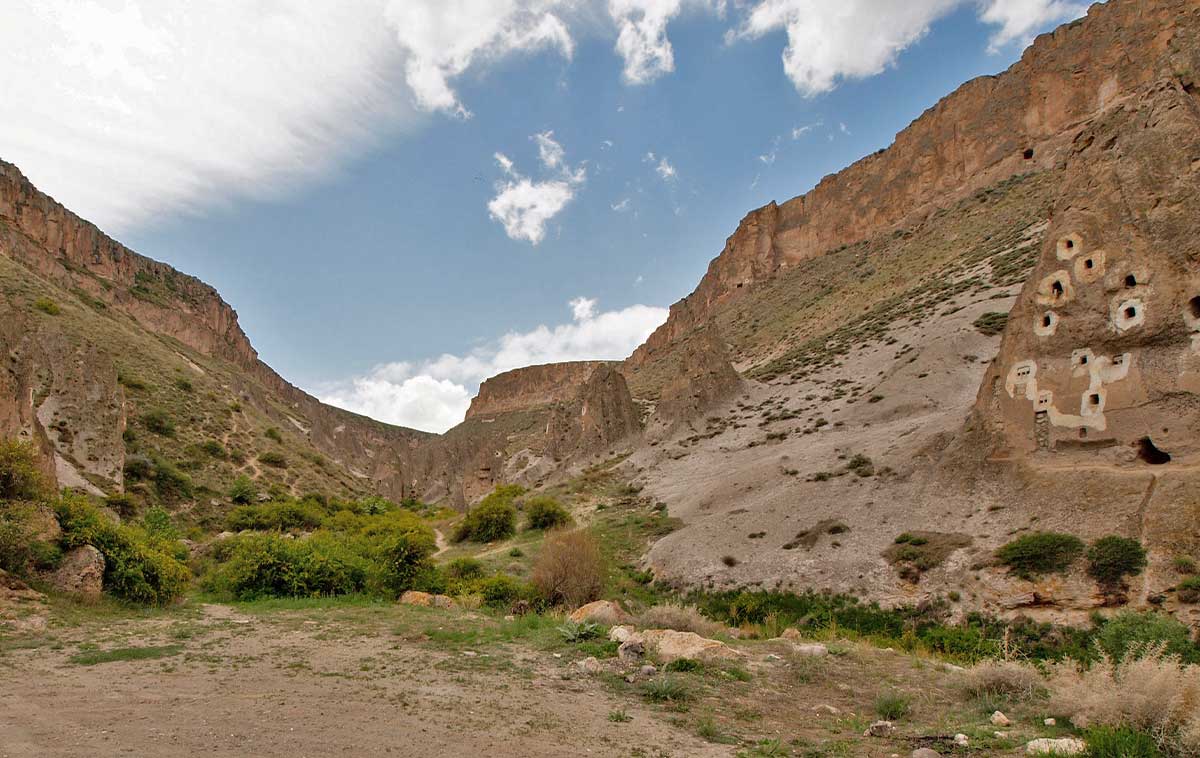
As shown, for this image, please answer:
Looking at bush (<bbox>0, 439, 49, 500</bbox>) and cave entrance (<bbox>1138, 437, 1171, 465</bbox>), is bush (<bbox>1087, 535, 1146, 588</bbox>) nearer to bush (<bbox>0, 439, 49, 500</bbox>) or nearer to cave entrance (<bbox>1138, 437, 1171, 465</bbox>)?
→ cave entrance (<bbox>1138, 437, 1171, 465</bbox>)

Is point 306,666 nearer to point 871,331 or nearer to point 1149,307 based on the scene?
point 1149,307

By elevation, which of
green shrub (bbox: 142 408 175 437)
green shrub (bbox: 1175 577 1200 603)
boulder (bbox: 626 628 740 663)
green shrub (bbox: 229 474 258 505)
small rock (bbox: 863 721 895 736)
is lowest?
small rock (bbox: 863 721 895 736)

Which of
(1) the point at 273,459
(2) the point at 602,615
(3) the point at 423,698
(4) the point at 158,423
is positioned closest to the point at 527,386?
(1) the point at 273,459

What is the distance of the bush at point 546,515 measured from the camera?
32.5 meters

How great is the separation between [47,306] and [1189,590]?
209 ft

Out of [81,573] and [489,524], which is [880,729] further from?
[489,524]

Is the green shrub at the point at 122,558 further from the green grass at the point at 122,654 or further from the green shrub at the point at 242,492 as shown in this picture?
the green shrub at the point at 242,492

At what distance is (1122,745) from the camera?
191 inches

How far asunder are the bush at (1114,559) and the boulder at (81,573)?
69.7ft

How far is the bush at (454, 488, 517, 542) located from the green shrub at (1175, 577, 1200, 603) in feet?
92.9

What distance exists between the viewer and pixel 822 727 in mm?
6891

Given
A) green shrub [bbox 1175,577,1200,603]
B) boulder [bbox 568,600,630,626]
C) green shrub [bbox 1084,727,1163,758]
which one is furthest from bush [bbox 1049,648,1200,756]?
boulder [bbox 568,600,630,626]

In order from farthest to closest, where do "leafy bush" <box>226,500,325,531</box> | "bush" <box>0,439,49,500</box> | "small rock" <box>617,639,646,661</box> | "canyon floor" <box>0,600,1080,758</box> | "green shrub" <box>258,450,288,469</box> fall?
"green shrub" <box>258,450,288,469</box> < "leafy bush" <box>226,500,325,531</box> < "bush" <box>0,439,49,500</box> < "small rock" <box>617,639,646,661</box> < "canyon floor" <box>0,600,1080,758</box>

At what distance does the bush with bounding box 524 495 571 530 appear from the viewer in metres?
32.5
